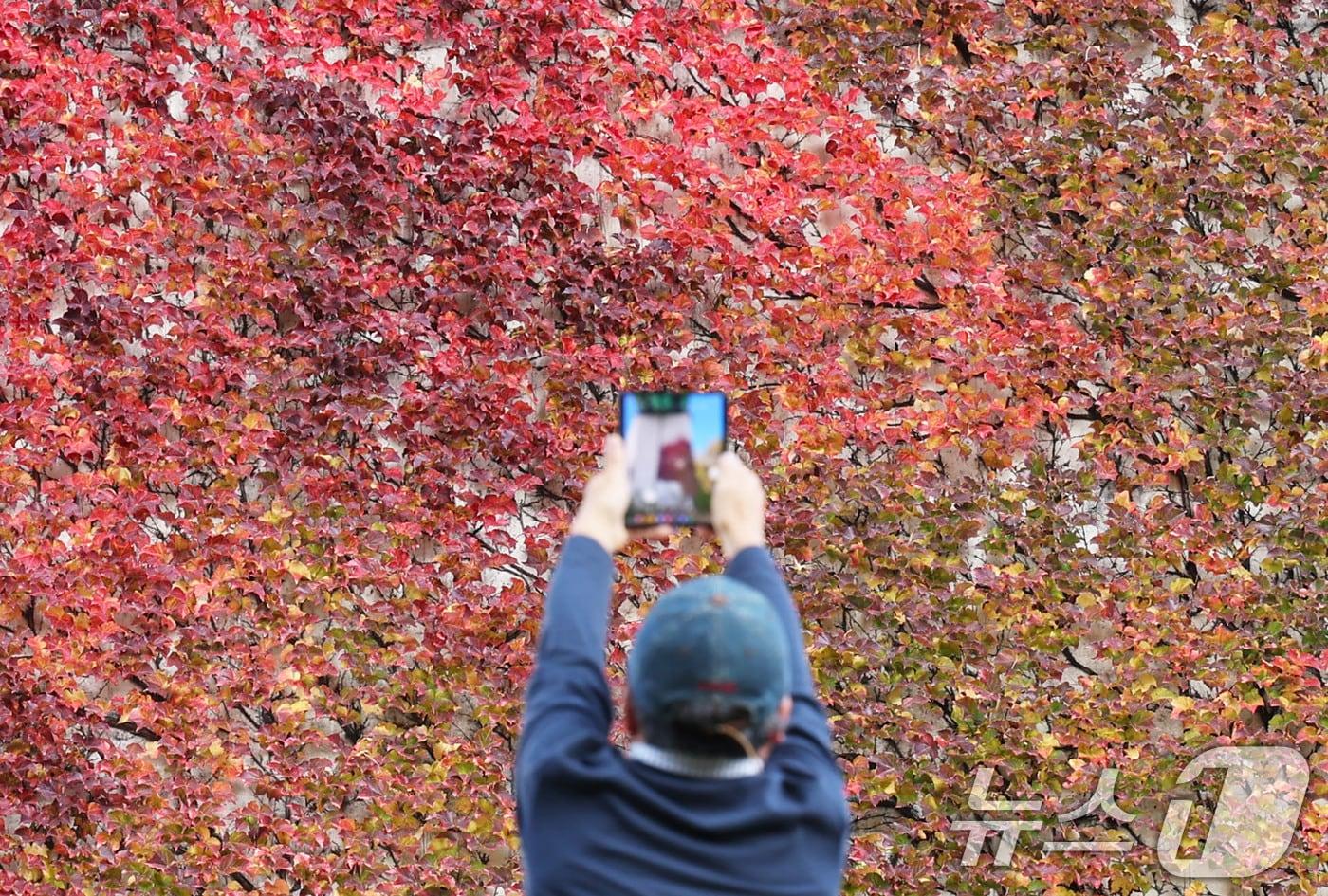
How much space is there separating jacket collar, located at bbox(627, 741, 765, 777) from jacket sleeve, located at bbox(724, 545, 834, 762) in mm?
98

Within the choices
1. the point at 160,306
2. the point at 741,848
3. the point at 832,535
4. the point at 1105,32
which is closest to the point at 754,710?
the point at 741,848

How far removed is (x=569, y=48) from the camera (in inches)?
138

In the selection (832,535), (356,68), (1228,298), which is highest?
(356,68)

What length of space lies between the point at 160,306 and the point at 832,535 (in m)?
1.74

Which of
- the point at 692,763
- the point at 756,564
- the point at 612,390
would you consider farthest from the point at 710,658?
the point at 612,390

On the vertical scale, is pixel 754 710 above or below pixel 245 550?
above

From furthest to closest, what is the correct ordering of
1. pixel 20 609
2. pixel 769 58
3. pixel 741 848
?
pixel 769 58, pixel 20 609, pixel 741 848

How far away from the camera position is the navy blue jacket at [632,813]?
1.12 meters

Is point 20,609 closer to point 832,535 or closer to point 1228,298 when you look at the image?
point 832,535

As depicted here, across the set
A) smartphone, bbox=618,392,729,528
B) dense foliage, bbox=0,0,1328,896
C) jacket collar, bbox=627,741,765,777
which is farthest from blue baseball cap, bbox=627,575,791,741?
dense foliage, bbox=0,0,1328,896

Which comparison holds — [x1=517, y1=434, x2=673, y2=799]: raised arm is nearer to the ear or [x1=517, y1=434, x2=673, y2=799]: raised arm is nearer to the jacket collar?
the jacket collar

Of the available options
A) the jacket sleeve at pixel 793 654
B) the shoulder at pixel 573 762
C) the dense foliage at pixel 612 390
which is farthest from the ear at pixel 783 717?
the dense foliage at pixel 612 390

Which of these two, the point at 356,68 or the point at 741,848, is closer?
the point at 741,848

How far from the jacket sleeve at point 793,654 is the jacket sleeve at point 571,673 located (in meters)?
0.14
